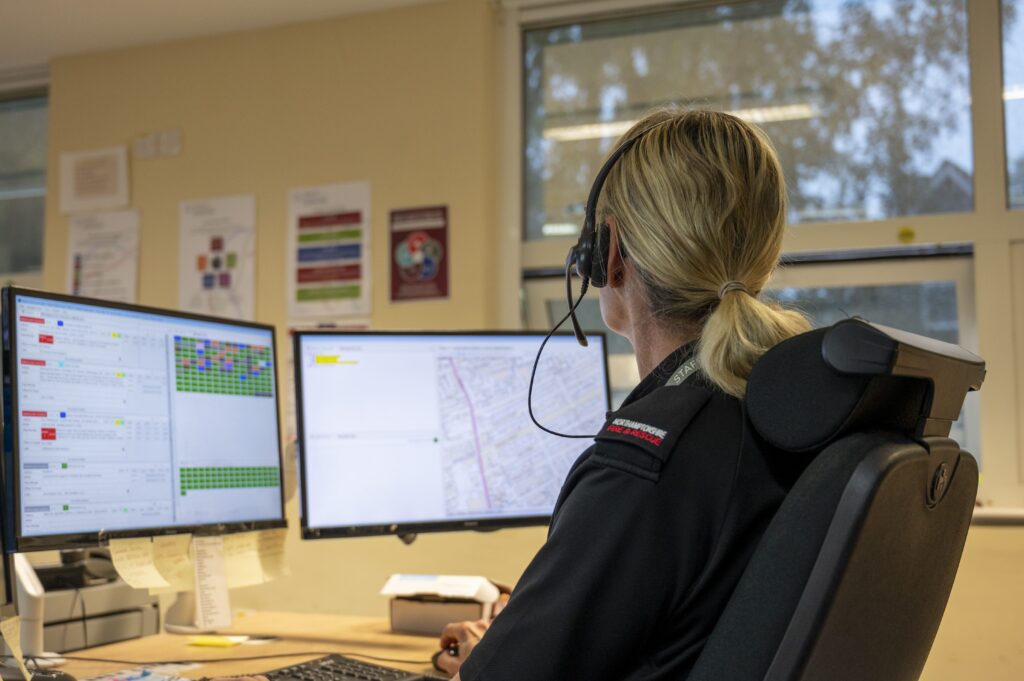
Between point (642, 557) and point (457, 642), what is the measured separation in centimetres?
76

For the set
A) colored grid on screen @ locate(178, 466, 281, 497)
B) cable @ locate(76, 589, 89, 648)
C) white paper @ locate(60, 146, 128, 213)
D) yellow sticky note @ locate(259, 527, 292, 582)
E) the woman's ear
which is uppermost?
white paper @ locate(60, 146, 128, 213)

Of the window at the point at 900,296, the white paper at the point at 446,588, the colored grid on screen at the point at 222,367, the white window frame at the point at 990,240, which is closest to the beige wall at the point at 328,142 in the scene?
the window at the point at 900,296

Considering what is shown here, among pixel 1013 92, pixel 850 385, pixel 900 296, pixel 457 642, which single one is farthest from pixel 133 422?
pixel 1013 92

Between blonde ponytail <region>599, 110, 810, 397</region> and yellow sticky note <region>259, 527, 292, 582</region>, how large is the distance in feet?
3.16

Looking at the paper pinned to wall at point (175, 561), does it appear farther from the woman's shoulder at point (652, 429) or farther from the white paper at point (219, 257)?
the white paper at point (219, 257)

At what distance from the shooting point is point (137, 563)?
144 centimetres

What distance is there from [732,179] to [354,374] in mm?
913

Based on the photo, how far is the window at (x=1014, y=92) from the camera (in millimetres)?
2443

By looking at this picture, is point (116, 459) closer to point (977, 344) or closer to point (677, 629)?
point (677, 629)

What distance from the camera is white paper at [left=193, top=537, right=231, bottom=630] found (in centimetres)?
157

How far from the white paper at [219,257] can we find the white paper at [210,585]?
4.75ft

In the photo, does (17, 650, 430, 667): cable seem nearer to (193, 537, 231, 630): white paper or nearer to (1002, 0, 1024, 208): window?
(193, 537, 231, 630): white paper

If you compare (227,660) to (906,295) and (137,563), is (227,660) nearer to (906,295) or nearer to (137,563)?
(137,563)

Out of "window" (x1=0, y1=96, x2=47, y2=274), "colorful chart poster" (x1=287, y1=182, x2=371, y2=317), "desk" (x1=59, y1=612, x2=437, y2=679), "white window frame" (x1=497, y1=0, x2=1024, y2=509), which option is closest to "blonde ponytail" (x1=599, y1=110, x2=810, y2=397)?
"desk" (x1=59, y1=612, x2=437, y2=679)
